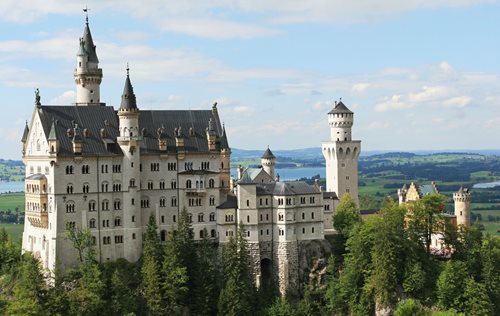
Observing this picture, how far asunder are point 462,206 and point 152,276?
49.8m

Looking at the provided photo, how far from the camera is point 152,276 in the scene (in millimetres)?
101000

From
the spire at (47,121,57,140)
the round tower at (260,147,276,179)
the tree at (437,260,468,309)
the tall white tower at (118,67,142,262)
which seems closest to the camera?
the spire at (47,121,57,140)

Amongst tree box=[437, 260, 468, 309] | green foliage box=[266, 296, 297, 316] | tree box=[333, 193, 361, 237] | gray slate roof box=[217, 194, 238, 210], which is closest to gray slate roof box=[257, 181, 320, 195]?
gray slate roof box=[217, 194, 238, 210]

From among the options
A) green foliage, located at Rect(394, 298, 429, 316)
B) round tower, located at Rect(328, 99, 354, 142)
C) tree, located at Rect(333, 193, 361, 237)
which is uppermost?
round tower, located at Rect(328, 99, 354, 142)

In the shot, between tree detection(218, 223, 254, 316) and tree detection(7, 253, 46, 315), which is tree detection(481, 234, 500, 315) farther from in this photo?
tree detection(7, 253, 46, 315)

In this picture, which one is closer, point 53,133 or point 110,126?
point 53,133

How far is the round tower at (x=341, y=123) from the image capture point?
429 ft

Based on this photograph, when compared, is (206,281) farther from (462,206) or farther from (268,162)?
(462,206)

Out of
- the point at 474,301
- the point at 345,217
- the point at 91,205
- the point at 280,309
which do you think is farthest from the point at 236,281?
the point at 474,301

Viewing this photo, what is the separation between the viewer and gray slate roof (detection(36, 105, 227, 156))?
104062 millimetres

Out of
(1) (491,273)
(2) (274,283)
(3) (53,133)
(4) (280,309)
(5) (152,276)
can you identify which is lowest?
(4) (280,309)

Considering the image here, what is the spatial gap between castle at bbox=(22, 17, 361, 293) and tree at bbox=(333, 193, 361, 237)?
11.7 feet

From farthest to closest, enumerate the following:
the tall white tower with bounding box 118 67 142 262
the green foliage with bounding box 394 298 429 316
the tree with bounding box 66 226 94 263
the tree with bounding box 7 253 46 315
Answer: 1. the tall white tower with bounding box 118 67 142 262
2. the green foliage with bounding box 394 298 429 316
3. the tree with bounding box 66 226 94 263
4. the tree with bounding box 7 253 46 315

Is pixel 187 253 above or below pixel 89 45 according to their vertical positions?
below
